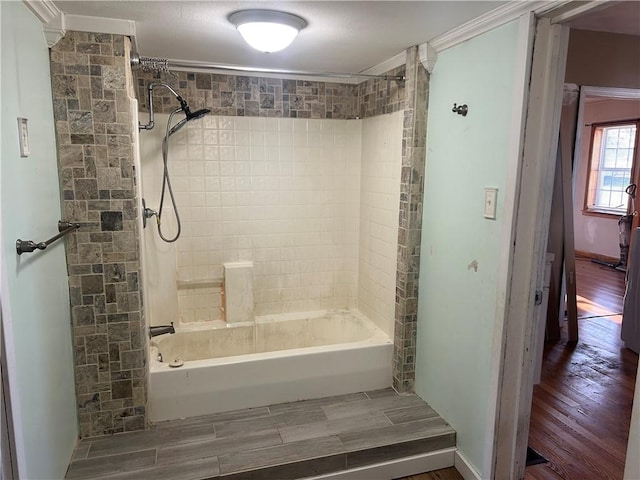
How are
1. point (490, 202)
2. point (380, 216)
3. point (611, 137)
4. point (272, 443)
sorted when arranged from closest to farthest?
point (490, 202), point (272, 443), point (380, 216), point (611, 137)

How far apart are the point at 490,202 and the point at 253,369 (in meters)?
1.51

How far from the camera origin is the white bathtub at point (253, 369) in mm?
2381

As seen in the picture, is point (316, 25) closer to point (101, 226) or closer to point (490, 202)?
point (490, 202)

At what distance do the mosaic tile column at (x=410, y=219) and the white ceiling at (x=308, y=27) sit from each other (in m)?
0.24

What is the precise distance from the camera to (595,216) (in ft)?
21.1

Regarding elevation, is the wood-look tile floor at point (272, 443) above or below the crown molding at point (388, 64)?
below

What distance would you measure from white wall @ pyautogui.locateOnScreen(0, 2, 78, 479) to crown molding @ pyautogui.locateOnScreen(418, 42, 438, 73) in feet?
5.60

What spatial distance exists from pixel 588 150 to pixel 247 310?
5856 mm

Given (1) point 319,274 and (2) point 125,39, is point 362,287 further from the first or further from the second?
(2) point 125,39

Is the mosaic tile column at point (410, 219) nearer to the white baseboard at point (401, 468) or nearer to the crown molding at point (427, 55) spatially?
the crown molding at point (427, 55)

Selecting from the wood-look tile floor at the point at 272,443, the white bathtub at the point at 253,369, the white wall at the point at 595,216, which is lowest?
the wood-look tile floor at the point at 272,443

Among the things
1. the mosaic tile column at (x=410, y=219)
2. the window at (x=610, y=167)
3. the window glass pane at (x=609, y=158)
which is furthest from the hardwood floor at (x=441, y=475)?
the window glass pane at (x=609, y=158)

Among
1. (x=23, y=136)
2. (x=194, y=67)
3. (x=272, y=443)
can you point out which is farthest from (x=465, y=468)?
(x=194, y=67)

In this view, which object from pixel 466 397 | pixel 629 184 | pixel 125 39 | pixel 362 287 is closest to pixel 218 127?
pixel 125 39
